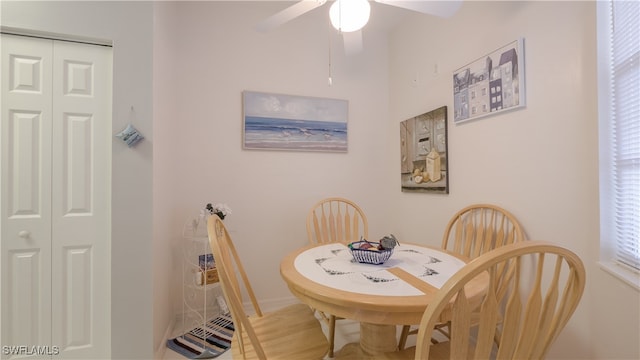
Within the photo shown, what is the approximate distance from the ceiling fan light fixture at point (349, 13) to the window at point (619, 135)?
1080 mm

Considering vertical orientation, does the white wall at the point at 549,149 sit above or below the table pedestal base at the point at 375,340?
above

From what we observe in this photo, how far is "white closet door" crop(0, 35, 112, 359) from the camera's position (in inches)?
57.6

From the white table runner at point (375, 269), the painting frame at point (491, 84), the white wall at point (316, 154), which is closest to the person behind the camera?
the white table runner at point (375, 269)

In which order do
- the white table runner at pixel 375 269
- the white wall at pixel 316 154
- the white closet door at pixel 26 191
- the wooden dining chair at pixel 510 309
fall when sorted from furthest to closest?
the white closet door at pixel 26 191, the white wall at pixel 316 154, the white table runner at pixel 375 269, the wooden dining chair at pixel 510 309

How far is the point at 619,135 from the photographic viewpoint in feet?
3.90

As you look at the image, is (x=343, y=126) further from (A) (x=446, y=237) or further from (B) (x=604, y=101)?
(B) (x=604, y=101)

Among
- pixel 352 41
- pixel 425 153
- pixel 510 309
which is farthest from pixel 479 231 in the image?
pixel 352 41

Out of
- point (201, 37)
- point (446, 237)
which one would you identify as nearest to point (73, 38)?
point (201, 37)

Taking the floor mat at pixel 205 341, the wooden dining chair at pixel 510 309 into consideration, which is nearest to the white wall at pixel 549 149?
the wooden dining chair at pixel 510 309

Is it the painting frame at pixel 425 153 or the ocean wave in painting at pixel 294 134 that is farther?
the ocean wave in painting at pixel 294 134

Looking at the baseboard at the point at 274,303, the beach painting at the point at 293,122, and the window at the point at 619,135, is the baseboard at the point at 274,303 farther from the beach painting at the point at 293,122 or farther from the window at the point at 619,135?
the window at the point at 619,135

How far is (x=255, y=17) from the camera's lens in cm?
248

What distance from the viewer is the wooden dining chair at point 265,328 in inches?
36.1

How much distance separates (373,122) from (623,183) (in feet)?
6.42
